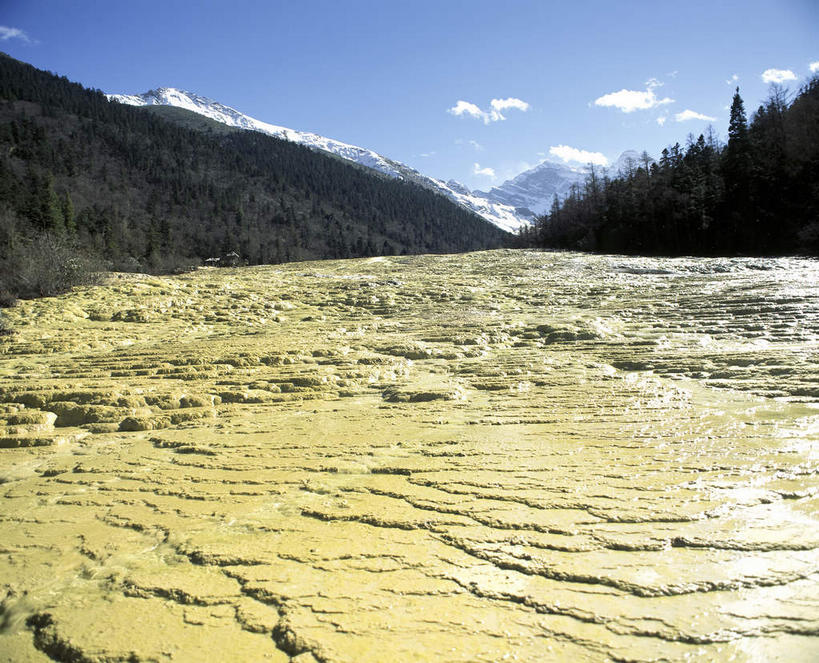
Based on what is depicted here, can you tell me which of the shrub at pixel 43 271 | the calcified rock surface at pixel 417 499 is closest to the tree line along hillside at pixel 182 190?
the shrub at pixel 43 271

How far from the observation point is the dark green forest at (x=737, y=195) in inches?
1061

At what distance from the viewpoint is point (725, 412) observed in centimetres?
381

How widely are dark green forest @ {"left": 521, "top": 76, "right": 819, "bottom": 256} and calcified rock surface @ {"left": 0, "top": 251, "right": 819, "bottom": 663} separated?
2203 cm

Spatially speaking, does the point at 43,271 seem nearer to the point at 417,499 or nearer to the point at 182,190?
the point at 417,499

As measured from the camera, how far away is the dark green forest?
2695 cm

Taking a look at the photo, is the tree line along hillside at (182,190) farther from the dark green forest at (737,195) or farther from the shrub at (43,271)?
the dark green forest at (737,195)

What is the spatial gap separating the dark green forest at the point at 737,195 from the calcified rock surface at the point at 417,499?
2203cm

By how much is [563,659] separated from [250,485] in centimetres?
205

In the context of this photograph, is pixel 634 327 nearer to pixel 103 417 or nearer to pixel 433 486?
pixel 433 486

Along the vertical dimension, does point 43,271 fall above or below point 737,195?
below

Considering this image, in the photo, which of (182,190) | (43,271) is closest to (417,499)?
(43,271)

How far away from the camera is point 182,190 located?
294ft

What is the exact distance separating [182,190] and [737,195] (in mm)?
88253

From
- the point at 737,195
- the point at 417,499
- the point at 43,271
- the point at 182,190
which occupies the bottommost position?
the point at 417,499
